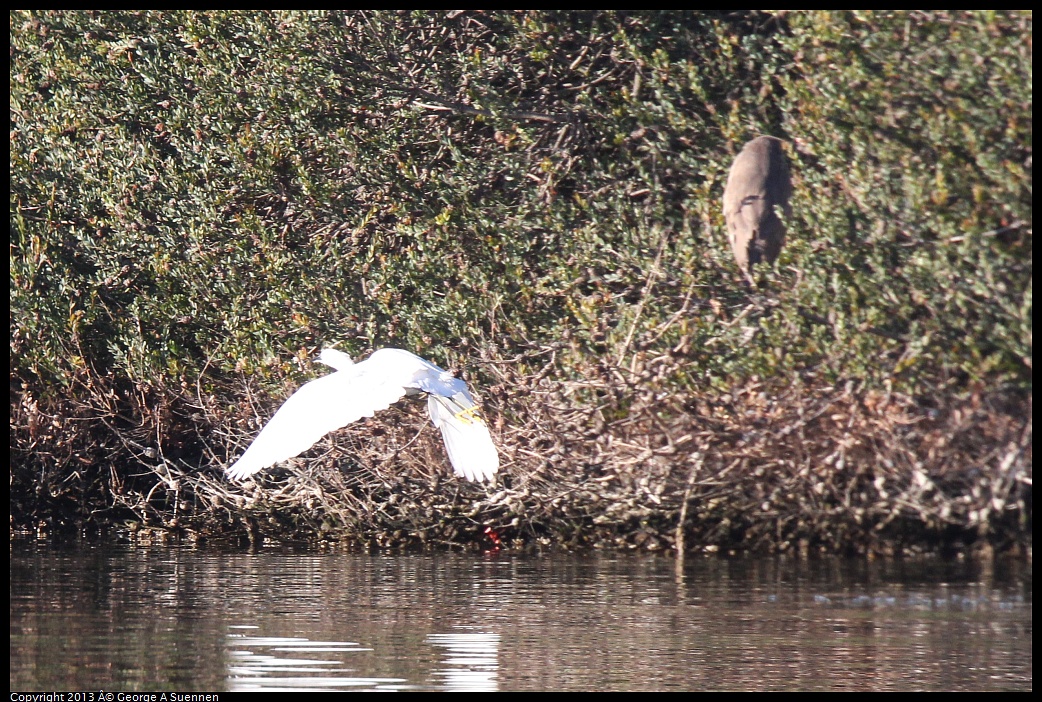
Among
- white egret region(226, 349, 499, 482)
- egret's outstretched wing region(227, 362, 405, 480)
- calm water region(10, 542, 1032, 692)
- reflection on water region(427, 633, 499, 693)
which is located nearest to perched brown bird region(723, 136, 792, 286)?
calm water region(10, 542, 1032, 692)

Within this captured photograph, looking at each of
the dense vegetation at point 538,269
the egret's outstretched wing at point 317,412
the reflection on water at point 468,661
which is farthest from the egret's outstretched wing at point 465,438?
the reflection on water at point 468,661

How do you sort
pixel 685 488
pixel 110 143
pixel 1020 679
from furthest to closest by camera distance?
pixel 110 143, pixel 685 488, pixel 1020 679

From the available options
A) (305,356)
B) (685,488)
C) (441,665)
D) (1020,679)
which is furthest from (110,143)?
(1020,679)

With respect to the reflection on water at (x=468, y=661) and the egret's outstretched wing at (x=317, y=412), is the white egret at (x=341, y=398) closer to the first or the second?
the egret's outstretched wing at (x=317, y=412)

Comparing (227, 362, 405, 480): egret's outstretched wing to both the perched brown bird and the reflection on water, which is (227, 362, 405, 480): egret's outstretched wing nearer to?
the reflection on water

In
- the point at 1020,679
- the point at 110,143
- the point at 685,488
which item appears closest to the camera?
the point at 1020,679

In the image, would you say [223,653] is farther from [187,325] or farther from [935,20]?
[935,20]

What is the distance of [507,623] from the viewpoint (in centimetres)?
802

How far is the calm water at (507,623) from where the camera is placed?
6.94 m

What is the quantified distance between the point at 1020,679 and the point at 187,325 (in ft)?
20.9

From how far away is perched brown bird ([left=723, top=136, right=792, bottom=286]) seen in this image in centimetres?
965

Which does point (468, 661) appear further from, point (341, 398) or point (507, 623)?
point (341, 398)

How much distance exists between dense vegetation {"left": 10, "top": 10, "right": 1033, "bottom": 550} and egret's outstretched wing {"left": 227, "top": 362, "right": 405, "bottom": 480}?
6.80 feet
